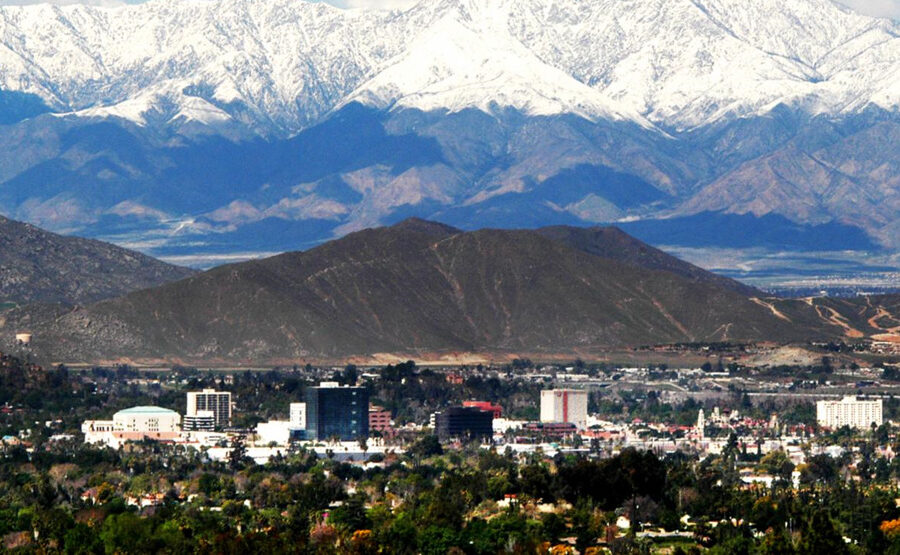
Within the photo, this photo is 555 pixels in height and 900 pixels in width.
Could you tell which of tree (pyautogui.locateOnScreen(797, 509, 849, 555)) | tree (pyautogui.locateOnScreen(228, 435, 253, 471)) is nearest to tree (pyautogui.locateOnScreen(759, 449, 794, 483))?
tree (pyautogui.locateOnScreen(228, 435, 253, 471))

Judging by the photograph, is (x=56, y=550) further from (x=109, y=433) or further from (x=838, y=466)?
(x=109, y=433)

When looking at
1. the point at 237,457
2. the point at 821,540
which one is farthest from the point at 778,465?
the point at 821,540

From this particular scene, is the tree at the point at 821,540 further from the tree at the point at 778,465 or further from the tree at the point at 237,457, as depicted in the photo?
the tree at the point at 237,457

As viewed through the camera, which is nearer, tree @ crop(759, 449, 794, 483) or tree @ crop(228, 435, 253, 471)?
tree @ crop(759, 449, 794, 483)

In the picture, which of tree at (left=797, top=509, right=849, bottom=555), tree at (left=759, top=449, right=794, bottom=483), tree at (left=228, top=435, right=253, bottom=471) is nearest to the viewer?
tree at (left=797, top=509, right=849, bottom=555)

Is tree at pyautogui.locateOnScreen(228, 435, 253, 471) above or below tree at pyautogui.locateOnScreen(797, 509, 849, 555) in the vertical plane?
above

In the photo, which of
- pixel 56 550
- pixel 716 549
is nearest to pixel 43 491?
pixel 56 550

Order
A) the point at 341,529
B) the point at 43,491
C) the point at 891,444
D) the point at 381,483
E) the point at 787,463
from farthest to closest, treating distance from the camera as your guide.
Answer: the point at 891,444 → the point at 787,463 → the point at 381,483 → the point at 43,491 → the point at 341,529

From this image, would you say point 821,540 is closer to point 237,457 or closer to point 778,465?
point 778,465

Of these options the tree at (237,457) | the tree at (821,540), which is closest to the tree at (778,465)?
the tree at (237,457)

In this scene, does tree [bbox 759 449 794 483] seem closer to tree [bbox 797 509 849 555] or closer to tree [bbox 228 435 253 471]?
tree [bbox 228 435 253 471]

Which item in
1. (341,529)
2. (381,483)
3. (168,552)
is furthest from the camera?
(381,483)
